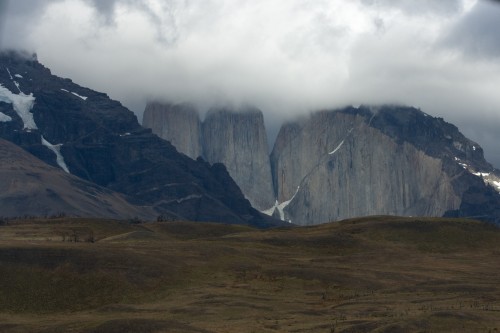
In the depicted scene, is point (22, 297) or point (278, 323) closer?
point (278, 323)

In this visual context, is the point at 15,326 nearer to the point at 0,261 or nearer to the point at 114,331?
the point at 114,331

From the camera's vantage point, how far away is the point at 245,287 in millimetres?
186250

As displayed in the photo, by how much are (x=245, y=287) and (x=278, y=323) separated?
41642mm

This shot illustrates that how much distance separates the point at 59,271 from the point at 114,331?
57.9 metres

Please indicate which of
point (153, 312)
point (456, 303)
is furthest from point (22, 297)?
point (456, 303)

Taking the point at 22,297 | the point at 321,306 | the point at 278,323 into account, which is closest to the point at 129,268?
the point at 22,297

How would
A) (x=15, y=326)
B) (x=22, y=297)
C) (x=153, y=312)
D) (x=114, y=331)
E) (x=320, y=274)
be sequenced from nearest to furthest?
(x=114, y=331), (x=15, y=326), (x=153, y=312), (x=22, y=297), (x=320, y=274)

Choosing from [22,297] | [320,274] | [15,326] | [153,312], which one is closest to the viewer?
[15,326]

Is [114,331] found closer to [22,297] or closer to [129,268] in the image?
[22,297]

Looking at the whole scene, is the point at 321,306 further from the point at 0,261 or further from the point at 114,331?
the point at 0,261

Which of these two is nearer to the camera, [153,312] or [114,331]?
[114,331]

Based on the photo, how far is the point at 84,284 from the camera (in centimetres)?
18100

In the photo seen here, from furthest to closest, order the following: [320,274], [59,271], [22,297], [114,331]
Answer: [320,274], [59,271], [22,297], [114,331]

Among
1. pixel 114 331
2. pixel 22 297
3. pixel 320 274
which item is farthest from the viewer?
pixel 320 274
